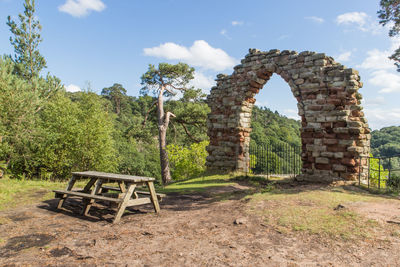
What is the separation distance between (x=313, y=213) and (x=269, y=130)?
A: 45.5 metres

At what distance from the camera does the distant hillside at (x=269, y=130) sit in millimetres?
41759

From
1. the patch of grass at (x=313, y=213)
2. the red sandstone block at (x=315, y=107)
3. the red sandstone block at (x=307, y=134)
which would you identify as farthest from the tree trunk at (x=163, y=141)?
the patch of grass at (x=313, y=213)

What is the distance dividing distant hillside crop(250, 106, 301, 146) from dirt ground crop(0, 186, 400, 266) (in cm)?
3539

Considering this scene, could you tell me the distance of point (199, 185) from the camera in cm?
973

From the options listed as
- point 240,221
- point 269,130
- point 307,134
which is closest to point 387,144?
point 269,130

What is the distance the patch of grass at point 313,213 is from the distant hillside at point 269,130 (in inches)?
1312

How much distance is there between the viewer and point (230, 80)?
482 inches

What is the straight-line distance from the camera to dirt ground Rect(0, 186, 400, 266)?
3.26 m

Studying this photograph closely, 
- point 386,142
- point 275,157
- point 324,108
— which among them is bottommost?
point 275,157

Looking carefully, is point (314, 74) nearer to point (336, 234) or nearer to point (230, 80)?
point (230, 80)

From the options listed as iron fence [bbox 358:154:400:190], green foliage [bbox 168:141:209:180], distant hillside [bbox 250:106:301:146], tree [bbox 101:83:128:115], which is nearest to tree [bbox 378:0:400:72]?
iron fence [bbox 358:154:400:190]

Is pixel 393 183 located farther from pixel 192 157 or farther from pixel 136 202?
pixel 192 157

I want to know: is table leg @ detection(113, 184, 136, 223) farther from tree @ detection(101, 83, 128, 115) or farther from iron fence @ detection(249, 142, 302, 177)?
tree @ detection(101, 83, 128, 115)

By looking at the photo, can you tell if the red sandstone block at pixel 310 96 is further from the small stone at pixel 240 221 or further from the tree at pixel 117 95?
the tree at pixel 117 95
